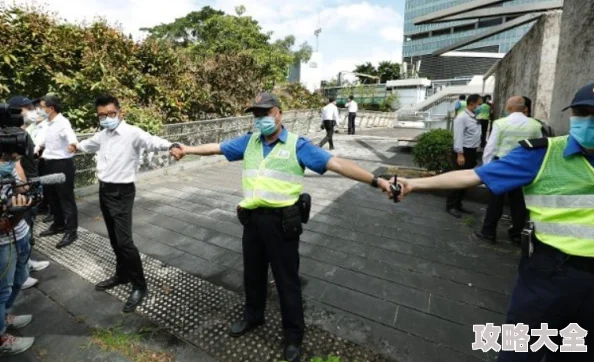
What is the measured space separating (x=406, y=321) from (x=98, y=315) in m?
2.65

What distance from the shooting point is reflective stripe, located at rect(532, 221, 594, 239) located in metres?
1.53

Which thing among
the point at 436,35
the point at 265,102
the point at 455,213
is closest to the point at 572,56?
the point at 455,213

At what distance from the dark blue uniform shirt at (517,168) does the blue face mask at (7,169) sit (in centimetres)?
297

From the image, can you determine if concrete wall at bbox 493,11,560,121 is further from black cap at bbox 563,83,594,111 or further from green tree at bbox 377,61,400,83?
green tree at bbox 377,61,400,83

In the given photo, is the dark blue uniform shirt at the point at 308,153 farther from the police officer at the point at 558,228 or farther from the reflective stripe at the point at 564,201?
the reflective stripe at the point at 564,201

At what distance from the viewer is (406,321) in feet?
9.16

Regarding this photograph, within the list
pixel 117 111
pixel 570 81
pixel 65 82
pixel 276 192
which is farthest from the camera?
pixel 65 82

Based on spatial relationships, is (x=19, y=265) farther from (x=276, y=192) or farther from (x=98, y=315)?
(x=276, y=192)

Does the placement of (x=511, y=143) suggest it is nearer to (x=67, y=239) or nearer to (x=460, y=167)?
(x=460, y=167)

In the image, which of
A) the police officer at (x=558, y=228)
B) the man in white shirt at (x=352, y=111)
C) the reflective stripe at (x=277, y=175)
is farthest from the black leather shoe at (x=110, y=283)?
the man in white shirt at (x=352, y=111)

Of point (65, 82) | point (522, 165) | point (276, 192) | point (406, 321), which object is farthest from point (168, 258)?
point (65, 82)

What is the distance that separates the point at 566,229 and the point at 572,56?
327cm

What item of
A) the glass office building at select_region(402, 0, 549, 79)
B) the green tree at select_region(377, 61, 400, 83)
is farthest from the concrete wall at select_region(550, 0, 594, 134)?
the green tree at select_region(377, 61, 400, 83)

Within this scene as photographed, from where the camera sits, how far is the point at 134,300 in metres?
3.04
